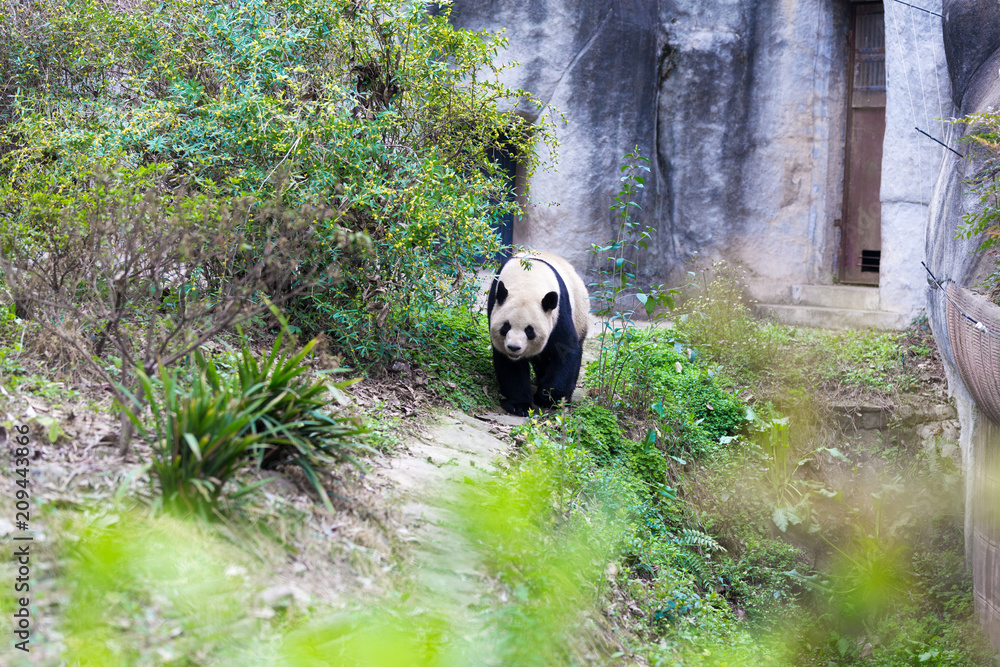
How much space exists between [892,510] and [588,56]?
7163 millimetres

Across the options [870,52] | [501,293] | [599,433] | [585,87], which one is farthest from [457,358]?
[870,52]

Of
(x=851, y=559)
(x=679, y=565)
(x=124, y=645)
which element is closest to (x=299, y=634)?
(x=124, y=645)

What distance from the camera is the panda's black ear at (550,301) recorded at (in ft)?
21.6

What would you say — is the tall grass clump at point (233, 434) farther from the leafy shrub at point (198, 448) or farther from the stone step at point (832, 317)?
the stone step at point (832, 317)

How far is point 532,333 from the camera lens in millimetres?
6547

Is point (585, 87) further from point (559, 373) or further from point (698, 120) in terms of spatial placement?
point (559, 373)

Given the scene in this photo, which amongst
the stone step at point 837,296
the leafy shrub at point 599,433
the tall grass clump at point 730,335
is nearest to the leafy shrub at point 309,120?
the leafy shrub at point 599,433

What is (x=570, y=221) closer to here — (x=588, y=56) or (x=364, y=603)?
(x=588, y=56)

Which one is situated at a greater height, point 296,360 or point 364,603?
point 296,360

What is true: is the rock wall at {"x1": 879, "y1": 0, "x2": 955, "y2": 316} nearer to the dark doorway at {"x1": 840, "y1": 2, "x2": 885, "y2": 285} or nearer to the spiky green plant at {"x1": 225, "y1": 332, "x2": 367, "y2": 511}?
the dark doorway at {"x1": 840, "y1": 2, "x2": 885, "y2": 285}

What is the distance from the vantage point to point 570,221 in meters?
11.5

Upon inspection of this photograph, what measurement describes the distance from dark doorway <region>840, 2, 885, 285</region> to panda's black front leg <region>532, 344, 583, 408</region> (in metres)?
5.52

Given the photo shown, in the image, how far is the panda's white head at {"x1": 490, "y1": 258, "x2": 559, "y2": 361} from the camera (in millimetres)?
6496

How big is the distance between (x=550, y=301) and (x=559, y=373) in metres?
0.69
